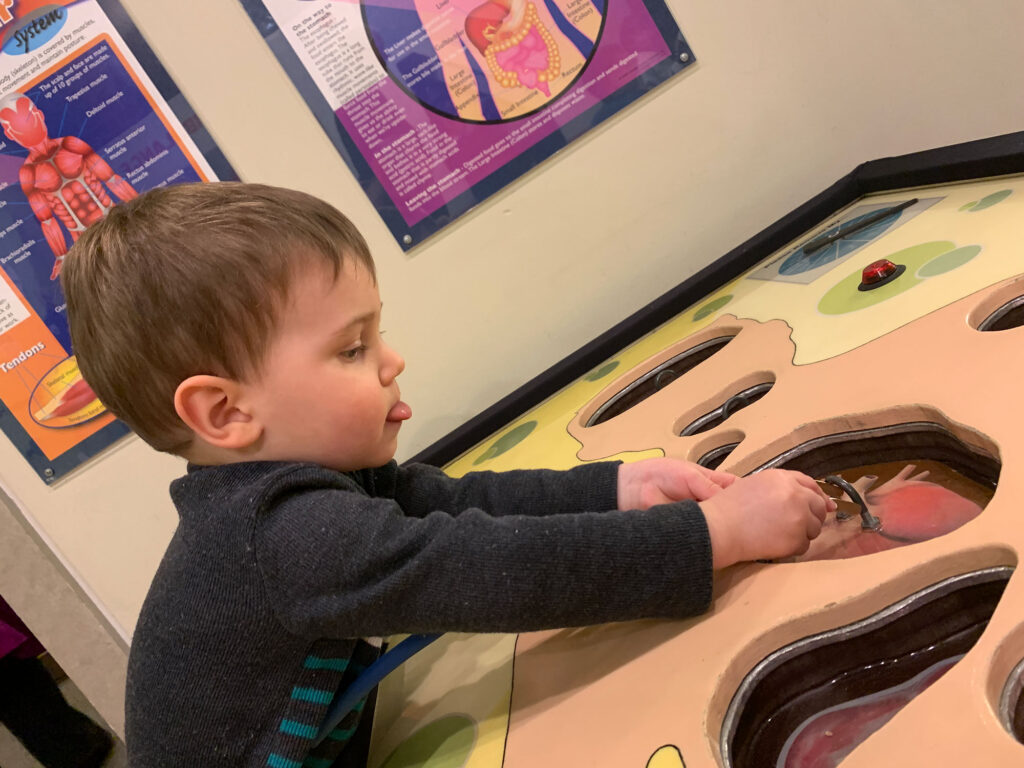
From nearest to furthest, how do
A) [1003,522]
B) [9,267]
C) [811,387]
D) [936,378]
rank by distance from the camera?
[1003,522], [936,378], [811,387], [9,267]

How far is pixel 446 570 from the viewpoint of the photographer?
0.52 m

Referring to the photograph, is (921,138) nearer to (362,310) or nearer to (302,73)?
(302,73)

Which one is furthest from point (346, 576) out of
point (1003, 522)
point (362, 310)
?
point (1003, 522)

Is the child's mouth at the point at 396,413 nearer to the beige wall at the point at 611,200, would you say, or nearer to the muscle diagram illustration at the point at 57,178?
the beige wall at the point at 611,200

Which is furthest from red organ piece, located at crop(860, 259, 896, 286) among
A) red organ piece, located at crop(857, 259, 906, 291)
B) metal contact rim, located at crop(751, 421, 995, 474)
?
metal contact rim, located at crop(751, 421, 995, 474)

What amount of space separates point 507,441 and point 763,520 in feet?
1.86

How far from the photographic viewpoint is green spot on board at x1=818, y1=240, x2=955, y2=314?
0.76m

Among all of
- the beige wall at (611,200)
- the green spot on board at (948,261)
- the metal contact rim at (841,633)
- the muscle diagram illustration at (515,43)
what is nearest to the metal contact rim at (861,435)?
the metal contact rim at (841,633)

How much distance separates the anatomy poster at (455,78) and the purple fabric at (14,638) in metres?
0.84

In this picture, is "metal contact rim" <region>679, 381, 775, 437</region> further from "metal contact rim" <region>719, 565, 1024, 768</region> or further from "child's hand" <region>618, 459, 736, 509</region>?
"metal contact rim" <region>719, 565, 1024, 768</region>

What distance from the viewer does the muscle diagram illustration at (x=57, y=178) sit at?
108 centimetres

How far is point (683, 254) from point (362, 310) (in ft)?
2.57

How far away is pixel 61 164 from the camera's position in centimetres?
109

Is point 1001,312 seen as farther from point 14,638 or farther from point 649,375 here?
point 14,638
